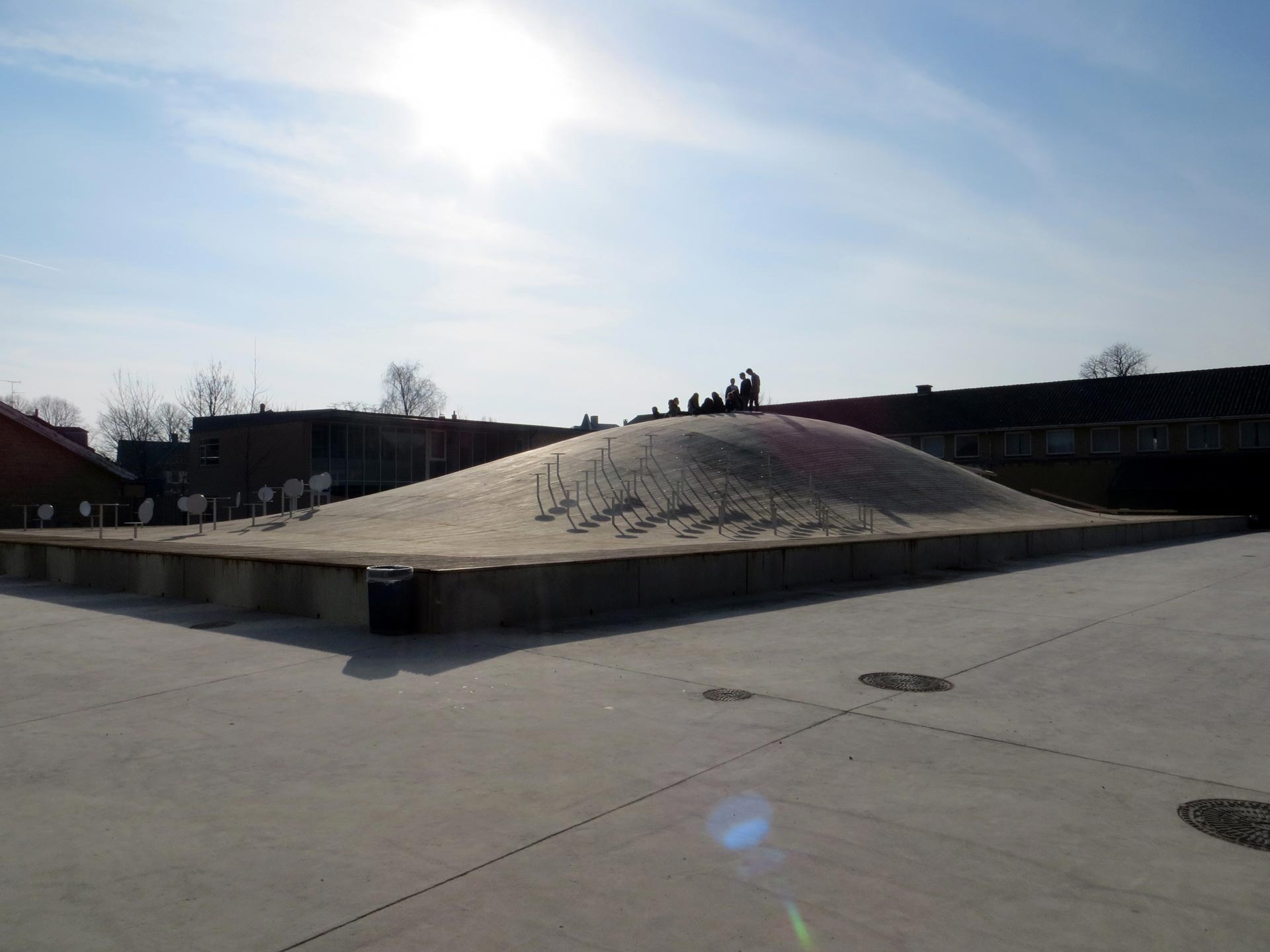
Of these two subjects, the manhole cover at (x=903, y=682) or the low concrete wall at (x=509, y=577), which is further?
the low concrete wall at (x=509, y=577)

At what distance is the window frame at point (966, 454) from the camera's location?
195ft

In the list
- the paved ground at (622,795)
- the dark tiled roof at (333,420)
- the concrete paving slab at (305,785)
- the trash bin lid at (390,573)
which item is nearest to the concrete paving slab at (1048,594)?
the paved ground at (622,795)

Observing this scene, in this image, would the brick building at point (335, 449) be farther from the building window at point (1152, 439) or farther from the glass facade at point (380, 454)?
the building window at point (1152, 439)

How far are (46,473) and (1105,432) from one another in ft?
181

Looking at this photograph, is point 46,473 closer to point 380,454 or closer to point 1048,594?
point 380,454

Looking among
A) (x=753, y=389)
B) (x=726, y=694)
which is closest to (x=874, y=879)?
(x=726, y=694)

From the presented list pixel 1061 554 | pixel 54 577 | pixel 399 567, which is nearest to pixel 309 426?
pixel 54 577

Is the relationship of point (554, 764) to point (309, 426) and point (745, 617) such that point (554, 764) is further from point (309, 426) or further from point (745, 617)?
point (309, 426)

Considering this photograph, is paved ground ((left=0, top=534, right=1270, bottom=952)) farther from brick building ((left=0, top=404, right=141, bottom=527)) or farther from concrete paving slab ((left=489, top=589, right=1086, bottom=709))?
brick building ((left=0, top=404, right=141, bottom=527))

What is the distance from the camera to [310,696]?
709cm

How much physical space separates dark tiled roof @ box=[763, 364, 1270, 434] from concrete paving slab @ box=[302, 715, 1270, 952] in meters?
52.1

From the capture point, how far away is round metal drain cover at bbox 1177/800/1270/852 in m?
4.28

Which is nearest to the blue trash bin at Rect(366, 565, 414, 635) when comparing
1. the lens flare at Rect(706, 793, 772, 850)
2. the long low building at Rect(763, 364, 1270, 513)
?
the lens flare at Rect(706, 793, 772, 850)

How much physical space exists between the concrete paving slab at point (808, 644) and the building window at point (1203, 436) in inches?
1907
